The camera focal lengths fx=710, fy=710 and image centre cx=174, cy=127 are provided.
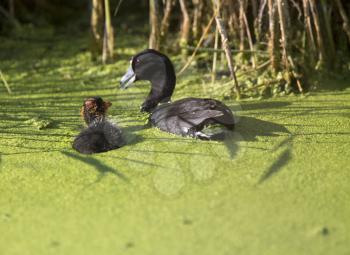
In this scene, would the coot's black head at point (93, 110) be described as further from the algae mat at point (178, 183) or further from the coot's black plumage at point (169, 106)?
the coot's black plumage at point (169, 106)

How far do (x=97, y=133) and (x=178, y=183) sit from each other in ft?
1.98

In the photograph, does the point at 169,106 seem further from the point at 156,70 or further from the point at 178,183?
the point at 178,183

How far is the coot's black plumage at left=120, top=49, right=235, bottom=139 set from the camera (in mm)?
3561

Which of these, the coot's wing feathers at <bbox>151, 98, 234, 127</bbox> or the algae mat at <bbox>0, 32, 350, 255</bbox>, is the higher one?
the coot's wing feathers at <bbox>151, 98, 234, 127</bbox>

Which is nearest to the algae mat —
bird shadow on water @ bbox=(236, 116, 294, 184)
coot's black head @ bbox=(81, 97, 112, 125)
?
bird shadow on water @ bbox=(236, 116, 294, 184)

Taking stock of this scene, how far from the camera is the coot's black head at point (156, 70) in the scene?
4000 millimetres

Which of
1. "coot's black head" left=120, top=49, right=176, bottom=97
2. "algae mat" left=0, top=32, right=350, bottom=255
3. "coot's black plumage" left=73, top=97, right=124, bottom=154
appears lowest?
"algae mat" left=0, top=32, right=350, bottom=255

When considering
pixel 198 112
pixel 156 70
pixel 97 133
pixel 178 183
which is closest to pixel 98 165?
pixel 97 133

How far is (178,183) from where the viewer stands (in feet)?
10.3

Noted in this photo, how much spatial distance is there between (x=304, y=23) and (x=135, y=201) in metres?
1.89

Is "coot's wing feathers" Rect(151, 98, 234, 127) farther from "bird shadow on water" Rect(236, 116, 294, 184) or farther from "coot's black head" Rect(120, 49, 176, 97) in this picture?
"coot's black head" Rect(120, 49, 176, 97)

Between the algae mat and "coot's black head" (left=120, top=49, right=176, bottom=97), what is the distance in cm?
21

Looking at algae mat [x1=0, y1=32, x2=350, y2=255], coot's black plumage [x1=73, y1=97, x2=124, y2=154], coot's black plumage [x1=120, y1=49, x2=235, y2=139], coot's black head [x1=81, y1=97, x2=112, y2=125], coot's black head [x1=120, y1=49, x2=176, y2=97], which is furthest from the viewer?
coot's black head [x1=120, y1=49, x2=176, y2=97]

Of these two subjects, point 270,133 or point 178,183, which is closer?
point 178,183
